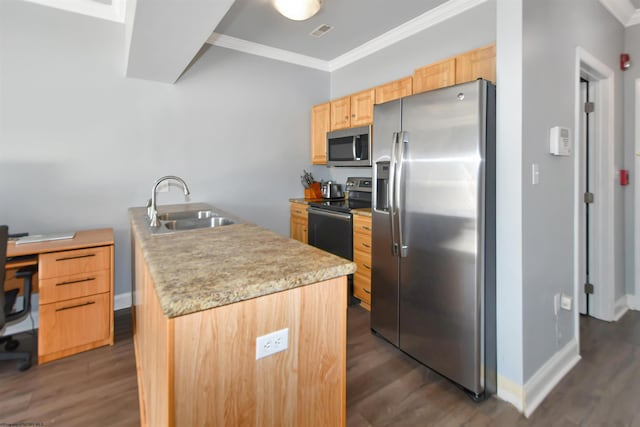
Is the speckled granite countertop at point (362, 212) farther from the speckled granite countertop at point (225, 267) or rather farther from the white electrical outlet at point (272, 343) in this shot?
the white electrical outlet at point (272, 343)

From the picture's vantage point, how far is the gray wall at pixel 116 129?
254 centimetres

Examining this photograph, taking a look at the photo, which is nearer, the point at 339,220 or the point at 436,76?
the point at 436,76

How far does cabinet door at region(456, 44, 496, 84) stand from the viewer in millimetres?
2020

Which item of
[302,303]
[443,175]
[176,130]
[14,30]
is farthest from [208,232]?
[14,30]

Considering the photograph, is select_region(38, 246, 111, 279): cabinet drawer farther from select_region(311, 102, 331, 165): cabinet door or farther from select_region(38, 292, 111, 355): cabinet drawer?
select_region(311, 102, 331, 165): cabinet door

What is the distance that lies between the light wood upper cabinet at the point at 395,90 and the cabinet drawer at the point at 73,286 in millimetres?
2729

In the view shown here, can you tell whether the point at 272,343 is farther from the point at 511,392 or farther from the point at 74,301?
the point at 74,301

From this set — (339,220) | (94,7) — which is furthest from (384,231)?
(94,7)

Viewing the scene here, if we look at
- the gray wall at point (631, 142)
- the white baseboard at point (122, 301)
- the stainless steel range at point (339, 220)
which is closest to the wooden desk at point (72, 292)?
the white baseboard at point (122, 301)

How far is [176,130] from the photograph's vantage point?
3.18 metres

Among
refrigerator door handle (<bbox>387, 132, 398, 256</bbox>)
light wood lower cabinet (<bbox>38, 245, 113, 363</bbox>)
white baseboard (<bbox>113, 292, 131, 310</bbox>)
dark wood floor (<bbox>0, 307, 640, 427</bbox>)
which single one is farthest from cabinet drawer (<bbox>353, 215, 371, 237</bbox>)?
white baseboard (<bbox>113, 292, 131, 310</bbox>)

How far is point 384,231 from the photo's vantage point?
2.28 metres

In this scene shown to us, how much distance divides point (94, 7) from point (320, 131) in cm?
239

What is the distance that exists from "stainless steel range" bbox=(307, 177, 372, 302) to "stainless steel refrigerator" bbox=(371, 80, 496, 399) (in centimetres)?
79
